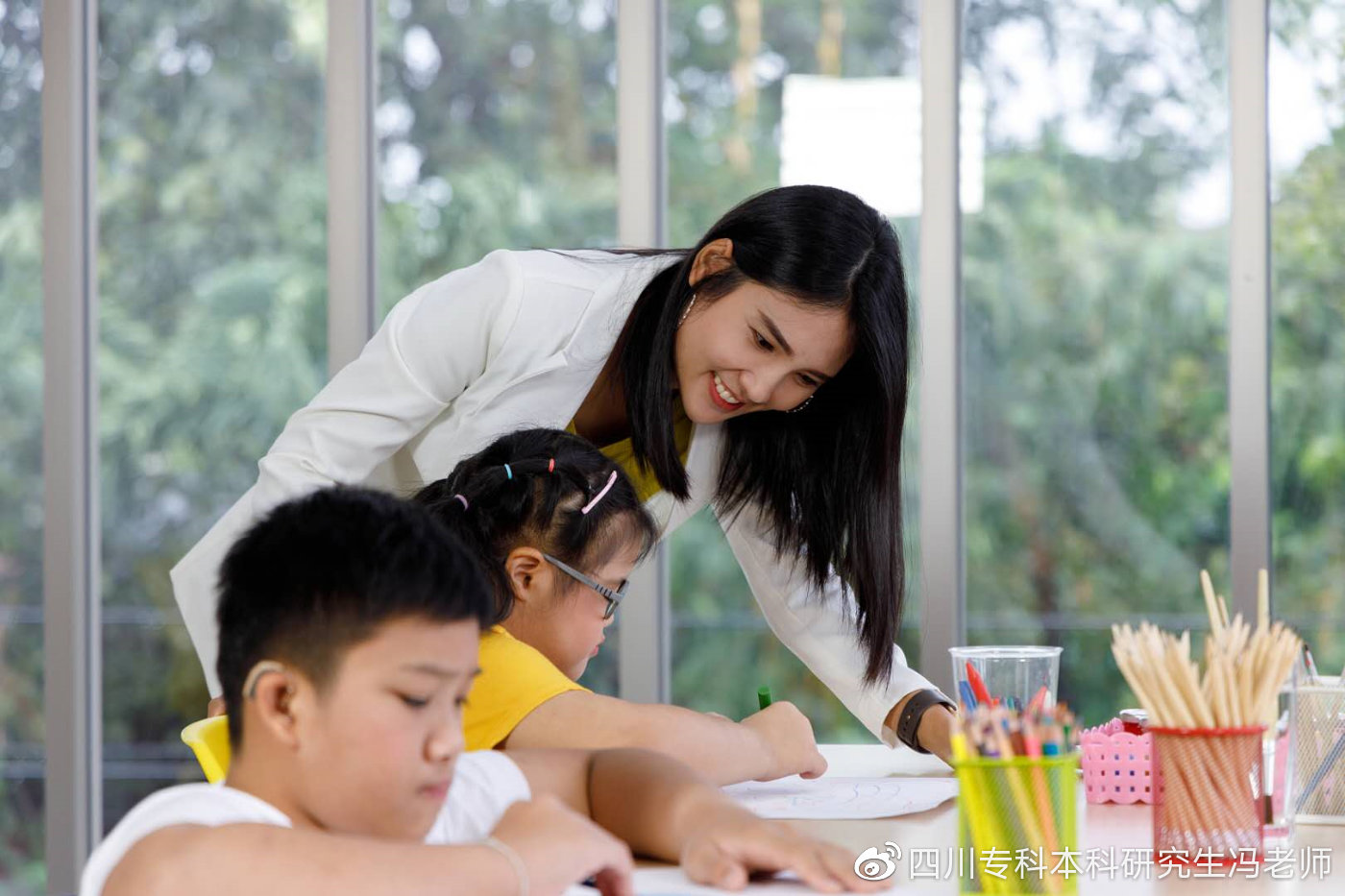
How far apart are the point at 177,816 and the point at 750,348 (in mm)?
867

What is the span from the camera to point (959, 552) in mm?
2830

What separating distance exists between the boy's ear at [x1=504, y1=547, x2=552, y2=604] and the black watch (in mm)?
428

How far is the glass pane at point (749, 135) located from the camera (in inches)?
114

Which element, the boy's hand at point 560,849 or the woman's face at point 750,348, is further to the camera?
the woman's face at point 750,348

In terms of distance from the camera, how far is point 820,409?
5.65 feet

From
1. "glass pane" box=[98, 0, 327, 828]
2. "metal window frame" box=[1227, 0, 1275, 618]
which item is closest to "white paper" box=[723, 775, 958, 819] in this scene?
"metal window frame" box=[1227, 0, 1275, 618]

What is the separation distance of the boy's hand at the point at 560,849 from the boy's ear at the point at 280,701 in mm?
150

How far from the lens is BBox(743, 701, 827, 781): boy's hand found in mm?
1323

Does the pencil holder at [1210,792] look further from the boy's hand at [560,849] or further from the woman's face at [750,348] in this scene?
the woman's face at [750,348]

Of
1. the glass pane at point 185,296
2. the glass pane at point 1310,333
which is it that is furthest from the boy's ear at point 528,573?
the glass pane at point 1310,333

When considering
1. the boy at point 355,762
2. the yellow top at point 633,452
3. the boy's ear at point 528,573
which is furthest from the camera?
the yellow top at point 633,452

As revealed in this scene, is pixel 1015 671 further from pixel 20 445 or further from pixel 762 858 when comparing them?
pixel 20 445

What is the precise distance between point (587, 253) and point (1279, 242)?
159 centimetres

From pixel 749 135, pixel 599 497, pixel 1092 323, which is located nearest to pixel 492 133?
pixel 749 135
